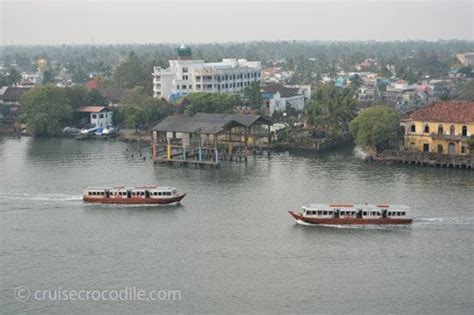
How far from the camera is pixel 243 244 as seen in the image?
23.6 meters

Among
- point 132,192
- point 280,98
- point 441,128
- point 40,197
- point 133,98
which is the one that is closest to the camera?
point 132,192

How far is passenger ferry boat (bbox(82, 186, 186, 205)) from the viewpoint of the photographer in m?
29.1

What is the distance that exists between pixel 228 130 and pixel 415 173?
405 inches

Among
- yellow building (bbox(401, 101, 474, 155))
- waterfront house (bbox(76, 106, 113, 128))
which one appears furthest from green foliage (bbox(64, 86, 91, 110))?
yellow building (bbox(401, 101, 474, 155))

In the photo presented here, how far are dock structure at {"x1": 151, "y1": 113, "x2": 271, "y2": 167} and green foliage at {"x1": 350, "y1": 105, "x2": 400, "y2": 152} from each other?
5.07m

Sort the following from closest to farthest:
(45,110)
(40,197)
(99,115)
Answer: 1. (40,197)
2. (45,110)
3. (99,115)

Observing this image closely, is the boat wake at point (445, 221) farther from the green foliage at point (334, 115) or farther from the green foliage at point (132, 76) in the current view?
the green foliage at point (132, 76)

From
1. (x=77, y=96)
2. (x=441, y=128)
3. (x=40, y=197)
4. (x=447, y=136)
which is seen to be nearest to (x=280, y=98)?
(x=77, y=96)

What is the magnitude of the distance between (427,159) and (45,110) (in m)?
25.8

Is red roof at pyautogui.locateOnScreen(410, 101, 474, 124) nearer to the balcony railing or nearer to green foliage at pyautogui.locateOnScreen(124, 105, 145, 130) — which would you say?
the balcony railing

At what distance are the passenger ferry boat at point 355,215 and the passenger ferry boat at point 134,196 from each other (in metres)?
5.60

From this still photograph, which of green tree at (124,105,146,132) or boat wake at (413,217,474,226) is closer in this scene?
boat wake at (413,217,474,226)

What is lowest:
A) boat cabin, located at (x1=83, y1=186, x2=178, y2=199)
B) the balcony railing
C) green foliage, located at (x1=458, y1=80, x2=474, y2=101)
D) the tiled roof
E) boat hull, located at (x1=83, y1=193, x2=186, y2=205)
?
boat hull, located at (x1=83, y1=193, x2=186, y2=205)

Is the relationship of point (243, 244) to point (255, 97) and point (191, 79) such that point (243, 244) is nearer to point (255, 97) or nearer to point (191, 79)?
point (255, 97)
